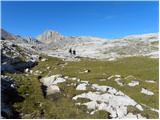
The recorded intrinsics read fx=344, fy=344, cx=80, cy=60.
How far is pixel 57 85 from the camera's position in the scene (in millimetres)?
45500

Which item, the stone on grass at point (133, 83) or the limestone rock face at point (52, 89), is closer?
the limestone rock face at point (52, 89)

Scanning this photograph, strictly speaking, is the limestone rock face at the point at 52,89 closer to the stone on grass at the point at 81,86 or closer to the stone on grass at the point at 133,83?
the stone on grass at the point at 81,86

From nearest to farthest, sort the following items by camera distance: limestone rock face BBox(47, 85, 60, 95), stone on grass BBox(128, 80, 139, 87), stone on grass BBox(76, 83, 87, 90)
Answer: limestone rock face BBox(47, 85, 60, 95)
stone on grass BBox(76, 83, 87, 90)
stone on grass BBox(128, 80, 139, 87)

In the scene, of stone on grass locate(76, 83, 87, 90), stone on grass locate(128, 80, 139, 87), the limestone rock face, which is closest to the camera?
the limestone rock face

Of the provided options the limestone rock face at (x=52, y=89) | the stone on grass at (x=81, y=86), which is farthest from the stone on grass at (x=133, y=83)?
the limestone rock face at (x=52, y=89)

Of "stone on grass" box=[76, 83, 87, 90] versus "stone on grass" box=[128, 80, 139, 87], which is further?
"stone on grass" box=[128, 80, 139, 87]

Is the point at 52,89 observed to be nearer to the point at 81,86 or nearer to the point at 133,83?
the point at 81,86

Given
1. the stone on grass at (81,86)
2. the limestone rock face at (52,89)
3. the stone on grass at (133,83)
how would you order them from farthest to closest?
the stone on grass at (133,83)
the stone on grass at (81,86)
the limestone rock face at (52,89)

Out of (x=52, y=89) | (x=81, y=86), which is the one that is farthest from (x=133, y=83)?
(x=52, y=89)

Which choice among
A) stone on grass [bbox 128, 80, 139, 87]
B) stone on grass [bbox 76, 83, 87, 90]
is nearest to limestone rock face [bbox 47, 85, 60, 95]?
stone on grass [bbox 76, 83, 87, 90]

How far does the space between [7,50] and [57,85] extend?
41103 mm

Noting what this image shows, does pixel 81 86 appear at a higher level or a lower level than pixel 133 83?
higher

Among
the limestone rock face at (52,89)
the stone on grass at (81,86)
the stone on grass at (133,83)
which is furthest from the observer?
the stone on grass at (133,83)

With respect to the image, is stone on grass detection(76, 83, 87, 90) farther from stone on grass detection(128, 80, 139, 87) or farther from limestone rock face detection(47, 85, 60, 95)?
stone on grass detection(128, 80, 139, 87)
